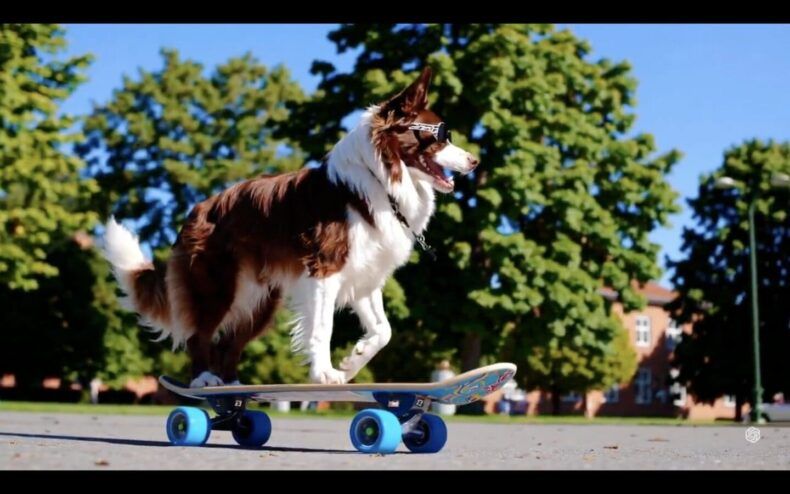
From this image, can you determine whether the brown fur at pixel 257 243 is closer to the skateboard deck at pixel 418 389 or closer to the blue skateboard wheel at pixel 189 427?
the blue skateboard wheel at pixel 189 427

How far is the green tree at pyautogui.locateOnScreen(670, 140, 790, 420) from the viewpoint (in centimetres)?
4153

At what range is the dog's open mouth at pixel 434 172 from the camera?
27.5ft

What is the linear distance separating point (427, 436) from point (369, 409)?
641 millimetres

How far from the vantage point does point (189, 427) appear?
28.5 feet

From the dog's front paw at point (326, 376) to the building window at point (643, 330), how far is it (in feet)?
205

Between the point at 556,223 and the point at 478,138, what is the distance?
3359 mm

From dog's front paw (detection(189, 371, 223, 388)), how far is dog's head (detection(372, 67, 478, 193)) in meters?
2.41

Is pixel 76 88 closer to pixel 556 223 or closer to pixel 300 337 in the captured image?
pixel 556 223

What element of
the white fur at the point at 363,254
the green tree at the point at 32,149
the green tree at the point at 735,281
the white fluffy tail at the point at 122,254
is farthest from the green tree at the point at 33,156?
the green tree at the point at 735,281

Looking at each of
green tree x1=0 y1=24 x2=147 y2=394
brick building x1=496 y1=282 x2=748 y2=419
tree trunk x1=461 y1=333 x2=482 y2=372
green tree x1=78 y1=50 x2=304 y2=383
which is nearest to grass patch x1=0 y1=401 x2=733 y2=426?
tree trunk x1=461 y1=333 x2=482 y2=372

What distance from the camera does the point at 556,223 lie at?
94.1ft
